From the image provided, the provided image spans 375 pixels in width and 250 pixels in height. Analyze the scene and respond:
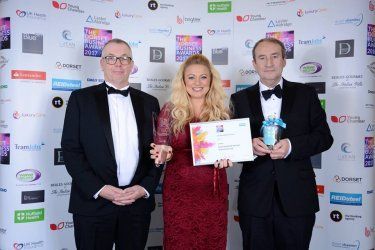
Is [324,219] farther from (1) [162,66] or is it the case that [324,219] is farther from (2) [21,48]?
(2) [21,48]

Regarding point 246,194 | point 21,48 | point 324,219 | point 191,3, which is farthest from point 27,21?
point 324,219

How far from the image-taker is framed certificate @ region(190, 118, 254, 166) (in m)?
2.50

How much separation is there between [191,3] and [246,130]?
217cm

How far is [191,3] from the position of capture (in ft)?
13.2

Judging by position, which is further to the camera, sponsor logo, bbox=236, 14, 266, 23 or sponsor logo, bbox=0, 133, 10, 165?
sponsor logo, bbox=236, 14, 266, 23

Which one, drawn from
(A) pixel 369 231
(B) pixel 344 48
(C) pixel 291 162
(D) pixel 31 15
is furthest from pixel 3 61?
(A) pixel 369 231

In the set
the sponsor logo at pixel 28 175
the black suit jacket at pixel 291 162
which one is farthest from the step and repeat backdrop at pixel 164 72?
the black suit jacket at pixel 291 162

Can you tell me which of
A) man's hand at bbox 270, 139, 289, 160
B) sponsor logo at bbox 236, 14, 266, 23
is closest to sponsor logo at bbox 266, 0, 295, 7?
sponsor logo at bbox 236, 14, 266, 23

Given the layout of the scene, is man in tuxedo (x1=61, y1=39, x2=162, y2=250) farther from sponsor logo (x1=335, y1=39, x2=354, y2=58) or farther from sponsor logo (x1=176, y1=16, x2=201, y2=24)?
sponsor logo (x1=335, y1=39, x2=354, y2=58)

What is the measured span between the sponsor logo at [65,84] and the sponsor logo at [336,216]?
3.08 m

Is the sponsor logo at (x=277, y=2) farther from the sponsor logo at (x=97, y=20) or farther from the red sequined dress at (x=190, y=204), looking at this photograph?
the red sequined dress at (x=190, y=204)

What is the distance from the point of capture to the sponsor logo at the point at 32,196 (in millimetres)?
3447

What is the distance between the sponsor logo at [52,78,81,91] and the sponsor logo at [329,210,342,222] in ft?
10.1

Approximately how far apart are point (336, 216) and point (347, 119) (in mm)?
1063
